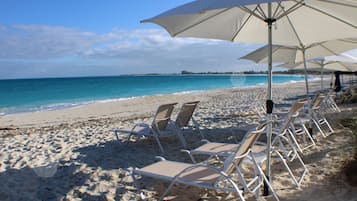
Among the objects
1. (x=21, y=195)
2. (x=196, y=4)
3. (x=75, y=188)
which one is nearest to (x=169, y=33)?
(x=196, y=4)

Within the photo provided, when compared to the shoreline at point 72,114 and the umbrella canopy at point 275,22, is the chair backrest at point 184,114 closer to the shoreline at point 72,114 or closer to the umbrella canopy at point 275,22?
the umbrella canopy at point 275,22

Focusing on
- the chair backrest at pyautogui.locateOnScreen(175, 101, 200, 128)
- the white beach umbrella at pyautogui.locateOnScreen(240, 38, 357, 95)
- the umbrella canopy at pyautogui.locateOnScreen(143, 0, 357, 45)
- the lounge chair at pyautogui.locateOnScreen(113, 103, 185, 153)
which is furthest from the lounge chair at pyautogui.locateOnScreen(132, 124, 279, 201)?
the white beach umbrella at pyautogui.locateOnScreen(240, 38, 357, 95)

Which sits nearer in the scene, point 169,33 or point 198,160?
point 169,33

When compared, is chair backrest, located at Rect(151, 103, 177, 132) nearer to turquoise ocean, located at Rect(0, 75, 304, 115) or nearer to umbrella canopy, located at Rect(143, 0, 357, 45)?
umbrella canopy, located at Rect(143, 0, 357, 45)

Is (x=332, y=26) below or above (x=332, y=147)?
above

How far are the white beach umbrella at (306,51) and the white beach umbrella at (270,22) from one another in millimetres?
1500

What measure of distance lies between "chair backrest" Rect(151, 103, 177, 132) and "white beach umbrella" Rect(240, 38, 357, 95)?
2781 millimetres

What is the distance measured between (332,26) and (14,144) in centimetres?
574

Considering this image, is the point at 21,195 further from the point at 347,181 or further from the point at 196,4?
the point at 347,181

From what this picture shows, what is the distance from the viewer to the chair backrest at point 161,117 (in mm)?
5281

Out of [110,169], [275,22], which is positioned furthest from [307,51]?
[110,169]

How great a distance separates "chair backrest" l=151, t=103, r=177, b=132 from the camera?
528 centimetres

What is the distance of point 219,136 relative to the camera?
6.07 meters

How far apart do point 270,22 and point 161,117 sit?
274 centimetres
